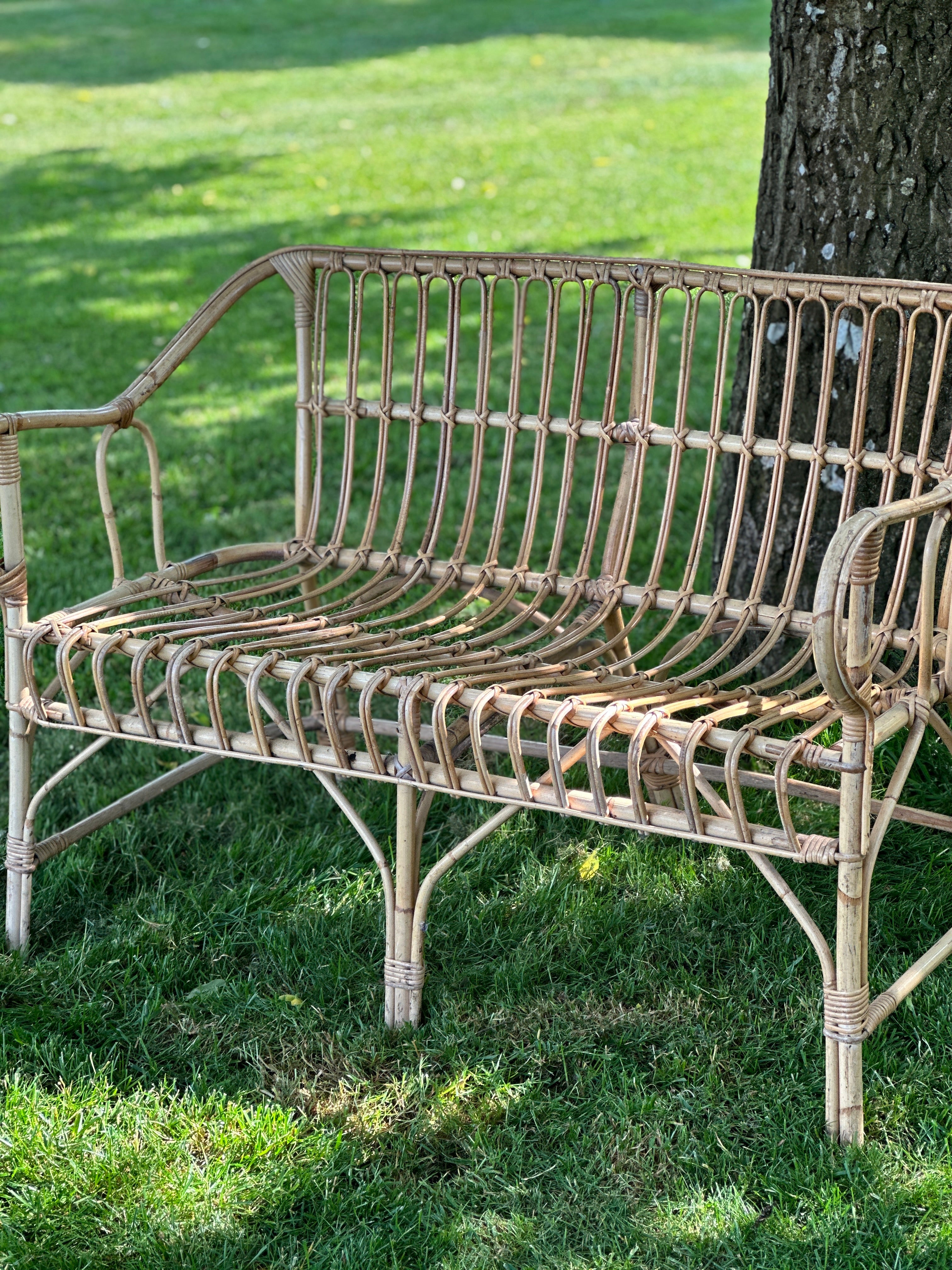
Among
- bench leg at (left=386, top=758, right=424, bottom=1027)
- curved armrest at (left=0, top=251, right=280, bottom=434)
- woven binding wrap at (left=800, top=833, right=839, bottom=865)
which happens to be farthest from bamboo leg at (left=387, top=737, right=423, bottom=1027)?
curved armrest at (left=0, top=251, right=280, bottom=434)

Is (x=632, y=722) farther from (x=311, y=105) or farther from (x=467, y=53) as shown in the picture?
(x=467, y=53)

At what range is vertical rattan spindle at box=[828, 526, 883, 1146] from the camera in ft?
5.51

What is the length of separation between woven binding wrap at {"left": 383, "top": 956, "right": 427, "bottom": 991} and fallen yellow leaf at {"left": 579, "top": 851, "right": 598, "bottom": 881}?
443 millimetres

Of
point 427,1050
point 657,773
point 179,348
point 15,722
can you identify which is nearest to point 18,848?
point 15,722

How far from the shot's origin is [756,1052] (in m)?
2.04

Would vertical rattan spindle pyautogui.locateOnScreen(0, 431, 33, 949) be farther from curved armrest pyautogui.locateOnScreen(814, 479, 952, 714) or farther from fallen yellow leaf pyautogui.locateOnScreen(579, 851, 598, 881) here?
curved armrest pyautogui.locateOnScreen(814, 479, 952, 714)

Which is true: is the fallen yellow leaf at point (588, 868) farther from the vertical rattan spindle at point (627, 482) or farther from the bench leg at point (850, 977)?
the bench leg at point (850, 977)

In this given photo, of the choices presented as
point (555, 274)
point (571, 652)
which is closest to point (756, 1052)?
point (571, 652)

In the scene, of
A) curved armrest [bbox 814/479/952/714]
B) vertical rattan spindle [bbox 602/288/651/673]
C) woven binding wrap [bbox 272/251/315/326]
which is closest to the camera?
curved armrest [bbox 814/479/952/714]

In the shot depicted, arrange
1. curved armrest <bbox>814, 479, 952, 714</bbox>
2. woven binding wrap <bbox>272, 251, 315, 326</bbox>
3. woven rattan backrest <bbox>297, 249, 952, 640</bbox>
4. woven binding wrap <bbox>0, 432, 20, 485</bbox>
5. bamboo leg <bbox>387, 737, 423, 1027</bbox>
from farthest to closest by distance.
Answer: woven binding wrap <bbox>272, 251, 315, 326</bbox> < woven rattan backrest <bbox>297, 249, 952, 640</bbox> < woven binding wrap <bbox>0, 432, 20, 485</bbox> < bamboo leg <bbox>387, 737, 423, 1027</bbox> < curved armrest <bbox>814, 479, 952, 714</bbox>

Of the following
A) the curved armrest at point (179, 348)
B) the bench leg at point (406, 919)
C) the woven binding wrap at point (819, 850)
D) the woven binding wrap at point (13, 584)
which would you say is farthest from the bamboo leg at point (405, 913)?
the curved armrest at point (179, 348)

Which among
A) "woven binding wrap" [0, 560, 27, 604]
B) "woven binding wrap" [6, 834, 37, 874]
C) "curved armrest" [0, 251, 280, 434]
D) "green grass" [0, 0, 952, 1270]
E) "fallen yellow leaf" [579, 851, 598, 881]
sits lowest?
"green grass" [0, 0, 952, 1270]

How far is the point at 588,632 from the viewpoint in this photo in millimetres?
2279

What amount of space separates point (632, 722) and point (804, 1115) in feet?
1.97
